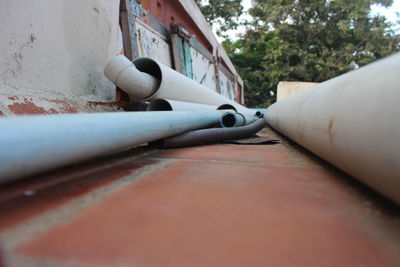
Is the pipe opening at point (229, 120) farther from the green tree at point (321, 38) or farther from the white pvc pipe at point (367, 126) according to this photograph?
the green tree at point (321, 38)

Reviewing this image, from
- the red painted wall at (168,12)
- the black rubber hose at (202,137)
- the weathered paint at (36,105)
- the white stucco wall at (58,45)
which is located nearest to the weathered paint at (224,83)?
the red painted wall at (168,12)

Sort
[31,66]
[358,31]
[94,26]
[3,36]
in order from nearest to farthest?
[3,36], [31,66], [94,26], [358,31]

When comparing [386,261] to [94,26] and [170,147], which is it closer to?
[170,147]

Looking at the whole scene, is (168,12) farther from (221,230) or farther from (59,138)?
(221,230)

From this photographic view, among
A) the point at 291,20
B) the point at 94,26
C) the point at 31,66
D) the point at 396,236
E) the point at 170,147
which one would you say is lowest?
the point at 396,236

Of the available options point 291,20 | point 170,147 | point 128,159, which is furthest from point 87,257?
point 291,20

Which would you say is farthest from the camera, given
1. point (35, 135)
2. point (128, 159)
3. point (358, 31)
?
point (358, 31)

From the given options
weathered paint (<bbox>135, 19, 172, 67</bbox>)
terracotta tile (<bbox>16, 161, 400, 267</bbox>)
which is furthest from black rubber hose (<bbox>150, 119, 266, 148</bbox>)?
weathered paint (<bbox>135, 19, 172, 67</bbox>)

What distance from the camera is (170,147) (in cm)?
106

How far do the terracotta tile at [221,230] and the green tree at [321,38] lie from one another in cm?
1088

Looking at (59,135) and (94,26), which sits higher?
(94,26)

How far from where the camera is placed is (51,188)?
20.8 inches

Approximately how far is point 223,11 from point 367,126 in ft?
43.2

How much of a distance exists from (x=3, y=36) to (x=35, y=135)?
2.68 feet
